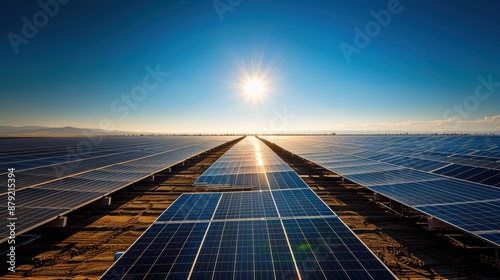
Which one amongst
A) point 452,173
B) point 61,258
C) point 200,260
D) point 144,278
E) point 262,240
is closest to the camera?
point 144,278

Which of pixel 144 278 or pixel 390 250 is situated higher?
pixel 144 278

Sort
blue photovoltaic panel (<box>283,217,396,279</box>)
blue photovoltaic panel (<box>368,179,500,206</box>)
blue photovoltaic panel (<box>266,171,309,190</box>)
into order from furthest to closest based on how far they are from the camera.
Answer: blue photovoltaic panel (<box>266,171,309,190</box>) → blue photovoltaic panel (<box>368,179,500,206</box>) → blue photovoltaic panel (<box>283,217,396,279</box>)

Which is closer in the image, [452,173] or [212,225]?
[212,225]

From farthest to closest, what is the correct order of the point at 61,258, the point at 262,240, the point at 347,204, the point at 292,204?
1. the point at 347,204
2. the point at 292,204
3. the point at 61,258
4. the point at 262,240

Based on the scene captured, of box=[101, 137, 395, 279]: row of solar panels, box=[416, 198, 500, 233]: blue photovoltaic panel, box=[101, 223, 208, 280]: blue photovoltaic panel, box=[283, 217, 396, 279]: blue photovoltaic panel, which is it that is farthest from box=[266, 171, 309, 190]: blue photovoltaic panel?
box=[101, 223, 208, 280]: blue photovoltaic panel

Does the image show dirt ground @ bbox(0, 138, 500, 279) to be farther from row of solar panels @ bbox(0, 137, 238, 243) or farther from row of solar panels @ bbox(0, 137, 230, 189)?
row of solar panels @ bbox(0, 137, 230, 189)

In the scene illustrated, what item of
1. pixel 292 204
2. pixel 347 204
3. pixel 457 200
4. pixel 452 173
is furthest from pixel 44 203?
pixel 452 173

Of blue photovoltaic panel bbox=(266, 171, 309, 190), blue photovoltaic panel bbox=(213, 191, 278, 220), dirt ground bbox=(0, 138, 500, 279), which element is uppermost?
blue photovoltaic panel bbox=(266, 171, 309, 190)

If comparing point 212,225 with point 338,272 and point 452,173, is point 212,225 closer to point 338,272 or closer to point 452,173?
point 338,272

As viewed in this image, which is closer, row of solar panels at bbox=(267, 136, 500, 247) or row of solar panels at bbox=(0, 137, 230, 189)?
row of solar panels at bbox=(267, 136, 500, 247)
